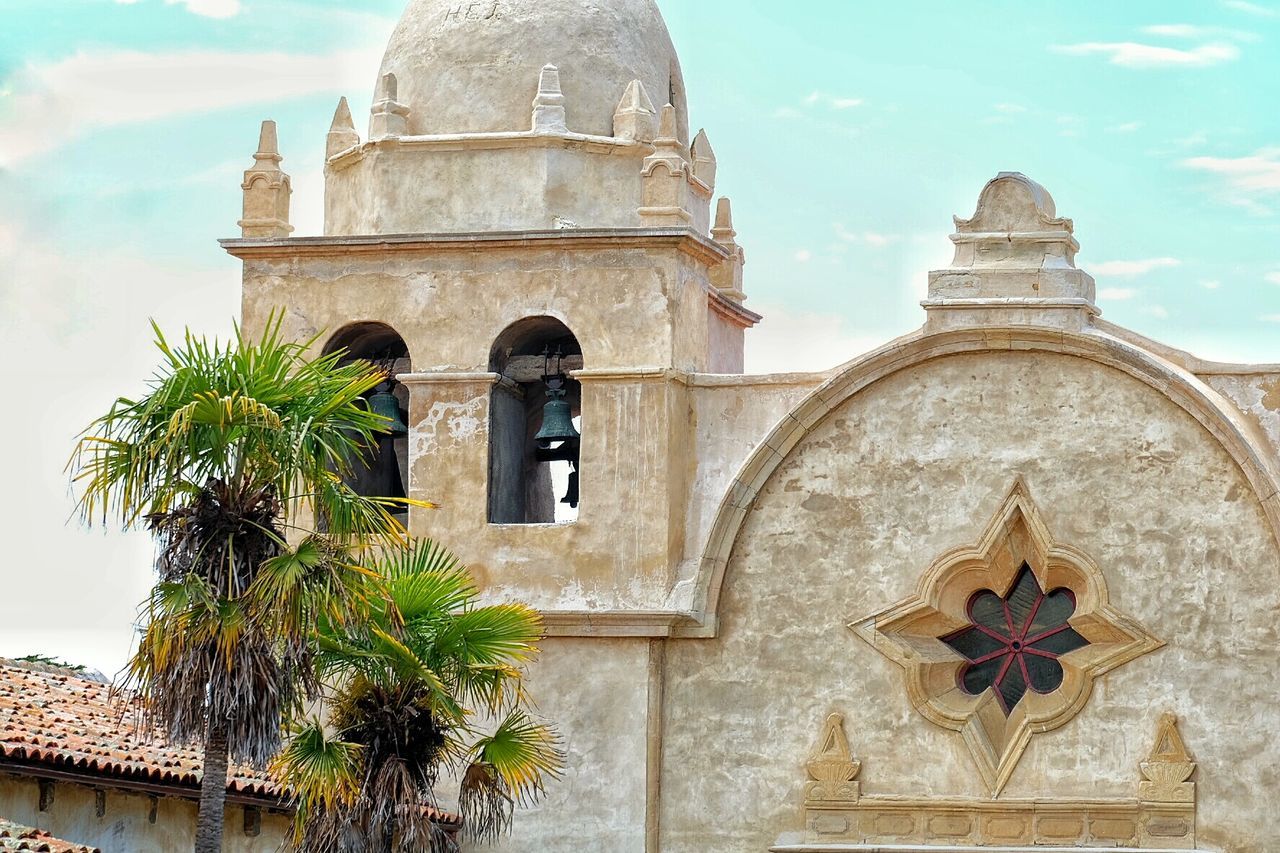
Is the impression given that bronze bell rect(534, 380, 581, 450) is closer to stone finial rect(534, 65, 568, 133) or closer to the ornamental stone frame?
stone finial rect(534, 65, 568, 133)

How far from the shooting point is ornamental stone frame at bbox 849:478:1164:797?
2405 centimetres

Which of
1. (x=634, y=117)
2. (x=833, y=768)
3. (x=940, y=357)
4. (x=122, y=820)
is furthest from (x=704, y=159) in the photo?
(x=122, y=820)

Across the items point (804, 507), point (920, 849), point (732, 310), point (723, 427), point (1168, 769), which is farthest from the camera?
point (732, 310)

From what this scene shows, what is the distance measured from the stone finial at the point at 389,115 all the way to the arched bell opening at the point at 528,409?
2.17 meters

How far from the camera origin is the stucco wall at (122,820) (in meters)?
21.7

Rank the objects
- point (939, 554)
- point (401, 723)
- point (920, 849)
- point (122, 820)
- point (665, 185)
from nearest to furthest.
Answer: point (401, 723)
point (122, 820)
point (920, 849)
point (939, 554)
point (665, 185)

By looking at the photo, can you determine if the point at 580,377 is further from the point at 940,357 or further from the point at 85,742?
the point at 85,742

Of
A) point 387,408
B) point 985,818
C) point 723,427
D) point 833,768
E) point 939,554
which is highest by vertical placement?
point 387,408

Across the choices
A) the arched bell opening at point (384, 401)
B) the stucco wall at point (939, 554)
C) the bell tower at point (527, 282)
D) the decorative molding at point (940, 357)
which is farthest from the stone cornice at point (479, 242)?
the stucco wall at point (939, 554)

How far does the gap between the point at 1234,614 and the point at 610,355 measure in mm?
5820

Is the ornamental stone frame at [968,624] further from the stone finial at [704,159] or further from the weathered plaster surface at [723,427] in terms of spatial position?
the stone finial at [704,159]

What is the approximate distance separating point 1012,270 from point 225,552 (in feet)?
26.4

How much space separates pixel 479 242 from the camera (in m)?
25.8

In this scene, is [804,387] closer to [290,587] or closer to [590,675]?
[590,675]
